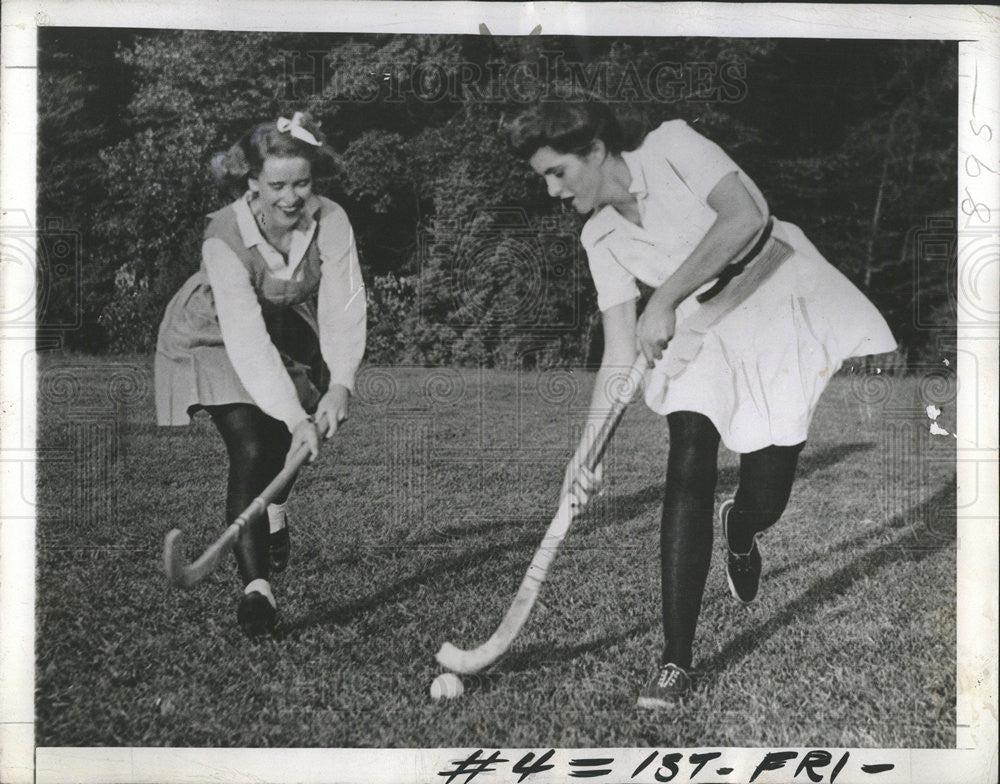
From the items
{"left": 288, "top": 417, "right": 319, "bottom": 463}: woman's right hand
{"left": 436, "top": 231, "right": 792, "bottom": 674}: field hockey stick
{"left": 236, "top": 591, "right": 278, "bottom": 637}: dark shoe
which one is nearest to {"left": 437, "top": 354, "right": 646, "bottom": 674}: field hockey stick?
{"left": 436, "top": 231, "right": 792, "bottom": 674}: field hockey stick

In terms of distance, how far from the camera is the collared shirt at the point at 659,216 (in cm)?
376

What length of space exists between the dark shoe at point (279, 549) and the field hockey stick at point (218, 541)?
11 cm

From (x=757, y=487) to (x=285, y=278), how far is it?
6.71 feet

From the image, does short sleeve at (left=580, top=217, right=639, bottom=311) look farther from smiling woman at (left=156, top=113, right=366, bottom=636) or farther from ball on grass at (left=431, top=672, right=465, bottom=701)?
ball on grass at (left=431, top=672, right=465, bottom=701)

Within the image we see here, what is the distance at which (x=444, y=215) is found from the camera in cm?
378

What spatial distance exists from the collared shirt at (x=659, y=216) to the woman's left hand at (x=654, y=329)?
7 cm

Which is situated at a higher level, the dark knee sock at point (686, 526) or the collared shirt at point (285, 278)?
the collared shirt at point (285, 278)

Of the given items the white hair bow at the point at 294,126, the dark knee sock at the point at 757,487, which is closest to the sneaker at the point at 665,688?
the dark knee sock at the point at 757,487

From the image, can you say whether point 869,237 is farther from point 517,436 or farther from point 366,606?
point 366,606

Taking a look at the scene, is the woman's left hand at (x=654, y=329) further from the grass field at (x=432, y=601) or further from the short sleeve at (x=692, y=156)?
the short sleeve at (x=692, y=156)

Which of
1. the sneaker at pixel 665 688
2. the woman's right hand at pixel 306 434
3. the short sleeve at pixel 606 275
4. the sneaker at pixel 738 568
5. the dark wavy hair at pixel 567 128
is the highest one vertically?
the dark wavy hair at pixel 567 128

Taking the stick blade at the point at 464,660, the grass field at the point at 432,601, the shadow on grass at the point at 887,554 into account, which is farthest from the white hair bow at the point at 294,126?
the shadow on grass at the point at 887,554

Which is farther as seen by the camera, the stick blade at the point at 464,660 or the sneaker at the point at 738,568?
the sneaker at the point at 738,568

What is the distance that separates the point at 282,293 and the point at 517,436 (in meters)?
1.08
